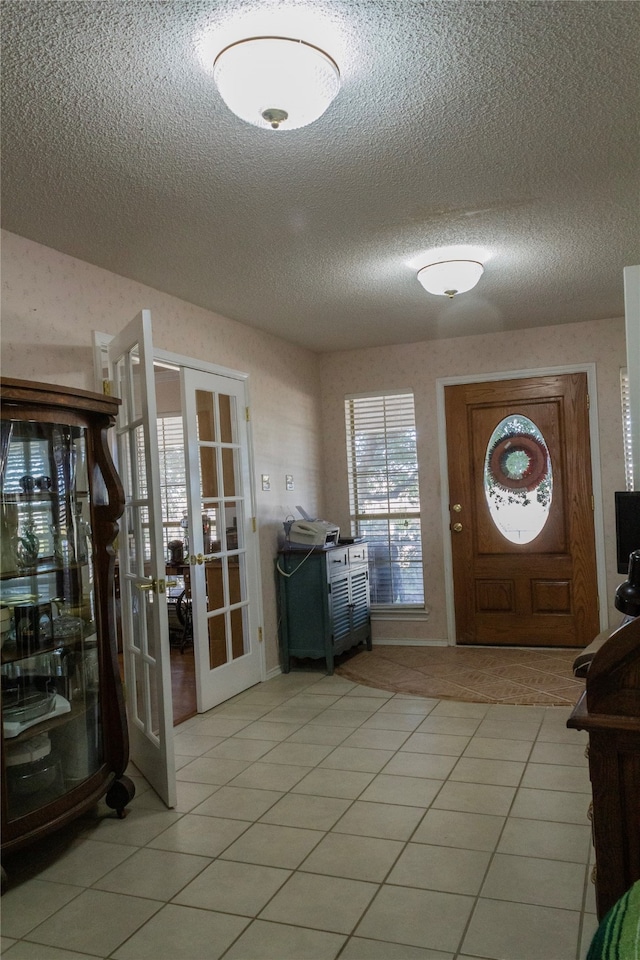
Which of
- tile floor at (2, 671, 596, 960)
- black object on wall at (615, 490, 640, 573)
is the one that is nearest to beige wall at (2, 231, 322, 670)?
tile floor at (2, 671, 596, 960)

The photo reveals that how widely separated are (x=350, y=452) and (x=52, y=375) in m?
3.34

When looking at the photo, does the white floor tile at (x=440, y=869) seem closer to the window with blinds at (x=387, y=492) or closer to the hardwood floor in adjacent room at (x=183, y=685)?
the hardwood floor in adjacent room at (x=183, y=685)

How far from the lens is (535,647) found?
578 centimetres

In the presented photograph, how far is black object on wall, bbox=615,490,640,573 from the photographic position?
11.9 feet

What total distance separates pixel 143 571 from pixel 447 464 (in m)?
3.31

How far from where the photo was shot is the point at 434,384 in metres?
6.04

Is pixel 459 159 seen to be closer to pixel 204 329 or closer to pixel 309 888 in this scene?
pixel 204 329

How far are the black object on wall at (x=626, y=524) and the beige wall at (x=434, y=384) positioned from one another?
5.39 ft

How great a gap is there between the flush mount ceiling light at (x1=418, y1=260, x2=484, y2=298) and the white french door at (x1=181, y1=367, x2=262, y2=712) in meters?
1.55

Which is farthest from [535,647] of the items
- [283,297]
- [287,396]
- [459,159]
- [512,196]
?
[459,159]

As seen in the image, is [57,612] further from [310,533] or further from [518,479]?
[518,479]

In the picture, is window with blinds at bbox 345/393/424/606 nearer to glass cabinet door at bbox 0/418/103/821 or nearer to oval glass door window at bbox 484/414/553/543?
oval glass door window at bbox 484/414/553/543

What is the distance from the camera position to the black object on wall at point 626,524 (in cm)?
364

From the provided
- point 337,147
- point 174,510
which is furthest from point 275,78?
point 174,510
